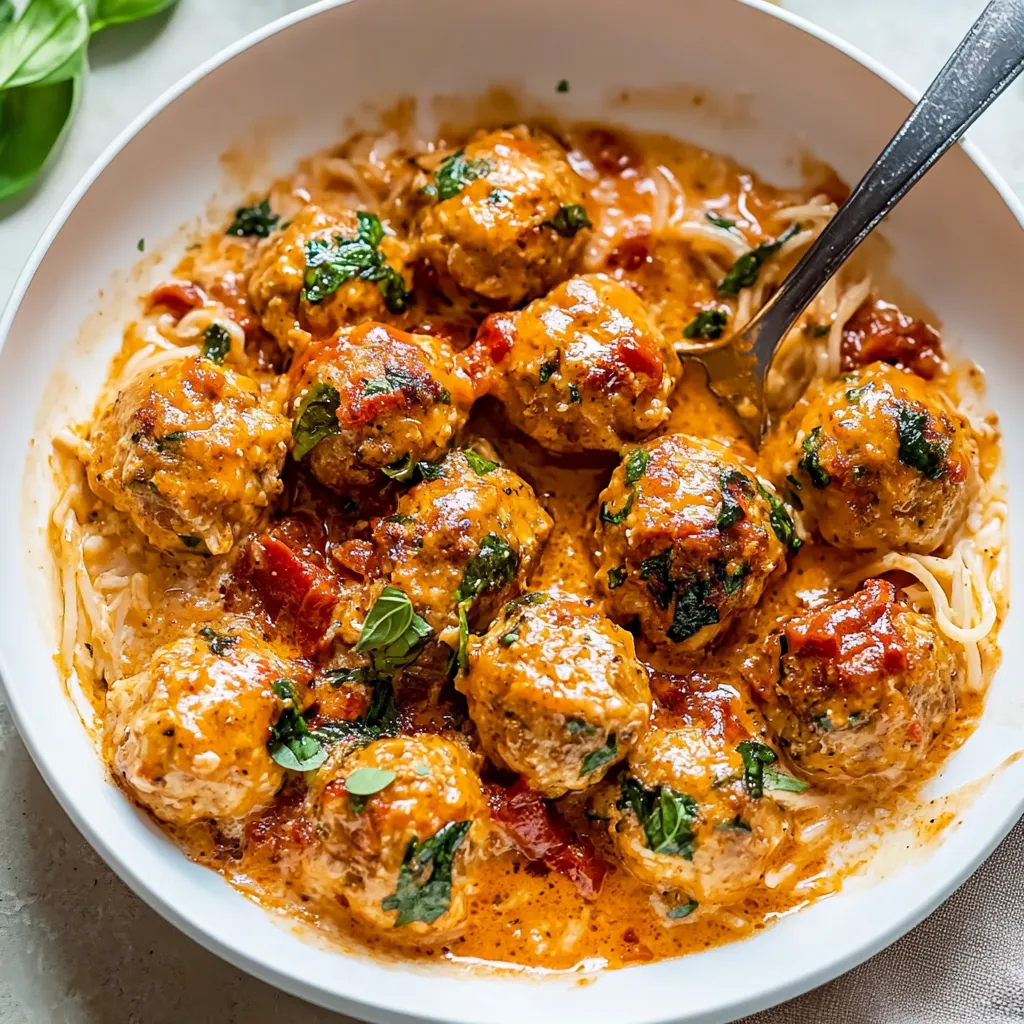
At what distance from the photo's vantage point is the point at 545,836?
4.61 m

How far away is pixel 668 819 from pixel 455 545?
1322 millimetres

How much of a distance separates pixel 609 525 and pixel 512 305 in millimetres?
1153

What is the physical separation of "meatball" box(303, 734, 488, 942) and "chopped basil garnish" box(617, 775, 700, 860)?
616mm

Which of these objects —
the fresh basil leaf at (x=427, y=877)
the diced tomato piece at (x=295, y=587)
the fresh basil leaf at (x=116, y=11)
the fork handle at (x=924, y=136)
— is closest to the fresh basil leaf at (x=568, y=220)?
the fork handle at (x=924, y=136)

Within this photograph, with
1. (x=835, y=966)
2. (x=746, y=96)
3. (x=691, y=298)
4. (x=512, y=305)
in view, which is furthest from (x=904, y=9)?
(x=835, y=966)

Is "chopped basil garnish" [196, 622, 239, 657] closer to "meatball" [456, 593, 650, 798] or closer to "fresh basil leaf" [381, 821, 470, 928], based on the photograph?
"meatball" [456, 593, 650, 798]

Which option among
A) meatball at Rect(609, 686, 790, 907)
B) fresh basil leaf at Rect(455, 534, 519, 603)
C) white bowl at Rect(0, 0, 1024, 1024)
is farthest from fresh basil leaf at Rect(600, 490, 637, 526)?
white bowl at Rect(0, 0, 1024, 1024)

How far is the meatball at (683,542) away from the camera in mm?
4453

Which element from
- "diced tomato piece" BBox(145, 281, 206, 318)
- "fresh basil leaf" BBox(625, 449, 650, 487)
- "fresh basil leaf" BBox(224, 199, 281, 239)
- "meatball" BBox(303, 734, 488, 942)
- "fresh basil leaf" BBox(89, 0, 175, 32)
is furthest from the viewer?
"fresh basil leaf" BBox(89, 0, 175, 32)

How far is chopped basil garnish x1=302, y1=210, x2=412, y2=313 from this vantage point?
4.89 m

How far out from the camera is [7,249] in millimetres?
5453

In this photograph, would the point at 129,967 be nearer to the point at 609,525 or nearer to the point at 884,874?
the point at 609,525

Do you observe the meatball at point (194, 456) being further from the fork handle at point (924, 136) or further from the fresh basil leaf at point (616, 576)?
the fork handle at point (924, 136)

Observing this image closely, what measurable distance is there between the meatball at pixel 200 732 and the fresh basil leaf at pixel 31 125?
2.54m
